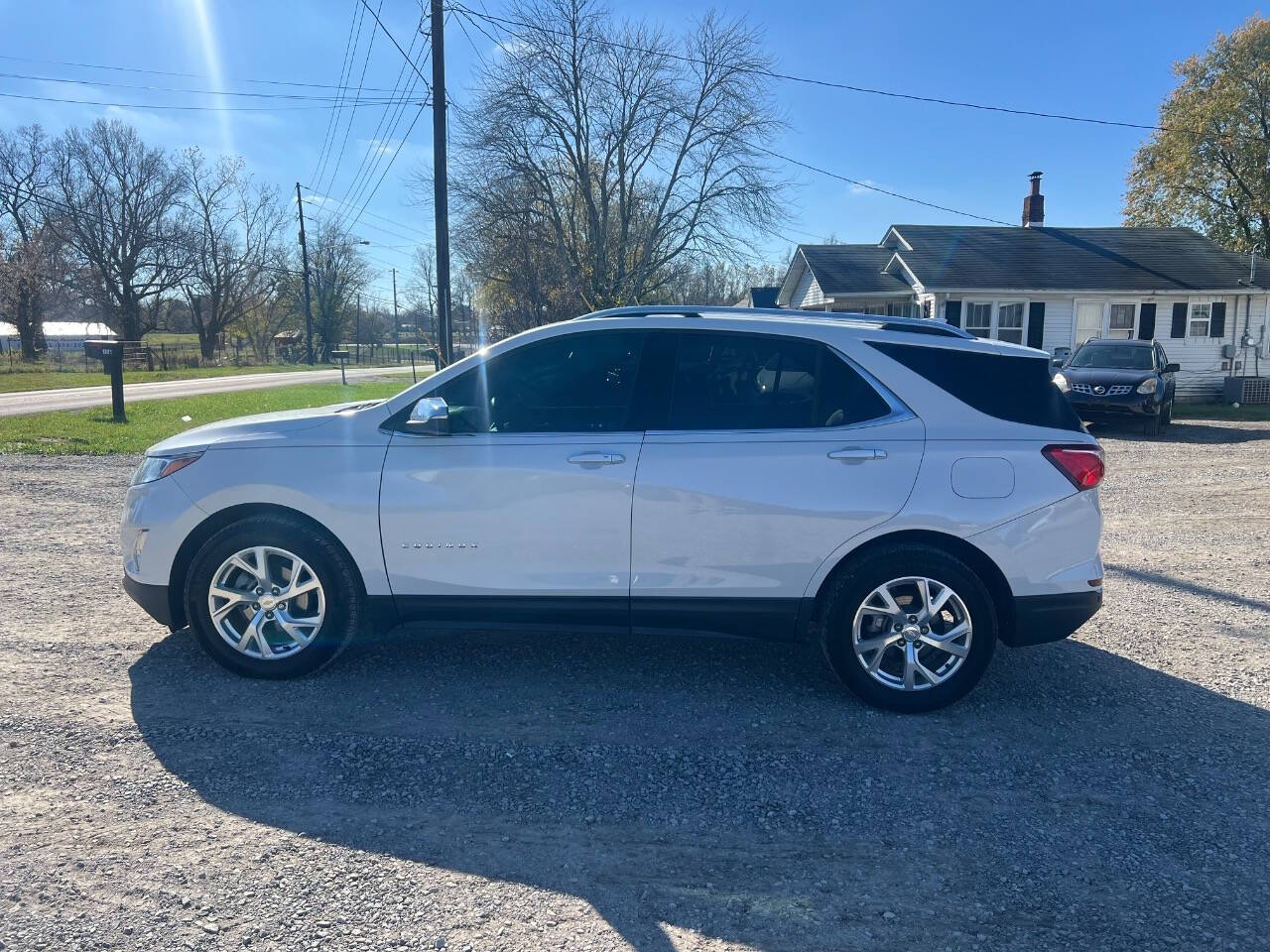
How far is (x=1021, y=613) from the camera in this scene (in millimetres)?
3988

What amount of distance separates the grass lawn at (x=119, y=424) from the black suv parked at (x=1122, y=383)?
13.9m

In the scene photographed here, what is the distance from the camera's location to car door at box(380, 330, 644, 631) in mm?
4039

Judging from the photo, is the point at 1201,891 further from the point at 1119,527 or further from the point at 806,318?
the point at 1119,527

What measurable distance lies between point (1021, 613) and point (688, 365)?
192 cm

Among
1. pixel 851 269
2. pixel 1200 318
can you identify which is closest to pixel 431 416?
pixel 851 269

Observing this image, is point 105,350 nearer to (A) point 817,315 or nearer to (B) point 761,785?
(A) point 817,315

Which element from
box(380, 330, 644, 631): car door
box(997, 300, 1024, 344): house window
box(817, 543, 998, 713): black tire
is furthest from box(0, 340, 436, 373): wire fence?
box(817, 543, 998, 713): black tire

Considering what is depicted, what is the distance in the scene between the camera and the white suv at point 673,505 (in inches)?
156

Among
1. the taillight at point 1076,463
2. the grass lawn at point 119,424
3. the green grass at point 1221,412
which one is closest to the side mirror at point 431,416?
the taillight at point 1076,463

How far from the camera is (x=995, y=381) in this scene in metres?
4.07

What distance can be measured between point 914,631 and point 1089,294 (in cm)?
2334

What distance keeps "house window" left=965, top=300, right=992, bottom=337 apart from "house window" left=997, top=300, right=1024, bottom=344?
0.89ft

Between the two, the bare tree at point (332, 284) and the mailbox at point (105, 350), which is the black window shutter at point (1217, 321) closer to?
the mailbox at point (105, 350)

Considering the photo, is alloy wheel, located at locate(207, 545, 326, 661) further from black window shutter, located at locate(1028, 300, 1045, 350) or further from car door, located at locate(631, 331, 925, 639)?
black window shutter, located at locate(1028, 300, 1045, 350)
